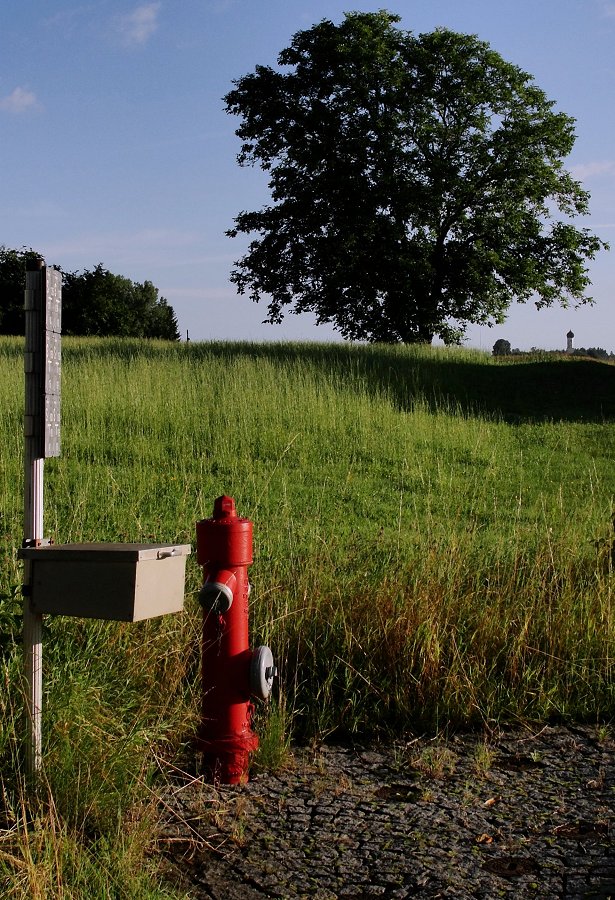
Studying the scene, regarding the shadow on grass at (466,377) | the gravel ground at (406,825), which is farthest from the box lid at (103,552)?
the shadow on grass at (466,377)

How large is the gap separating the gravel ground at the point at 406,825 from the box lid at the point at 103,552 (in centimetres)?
105

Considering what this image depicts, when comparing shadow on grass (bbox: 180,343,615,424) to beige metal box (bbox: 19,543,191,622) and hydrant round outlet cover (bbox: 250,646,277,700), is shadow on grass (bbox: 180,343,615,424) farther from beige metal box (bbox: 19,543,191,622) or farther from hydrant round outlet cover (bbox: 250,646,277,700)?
beige metal box (bbox: 19,543,191,622)

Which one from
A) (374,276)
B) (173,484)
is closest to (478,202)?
(374,276)

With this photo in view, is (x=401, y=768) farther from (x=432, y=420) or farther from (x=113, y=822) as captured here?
(x=432, y=420)

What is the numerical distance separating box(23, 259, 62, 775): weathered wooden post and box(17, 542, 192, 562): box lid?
0.26ft

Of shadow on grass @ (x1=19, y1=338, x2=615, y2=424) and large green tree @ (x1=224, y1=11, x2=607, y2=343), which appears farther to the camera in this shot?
large green tree @ (x1=224, y1=11, x2=607, y2=343)

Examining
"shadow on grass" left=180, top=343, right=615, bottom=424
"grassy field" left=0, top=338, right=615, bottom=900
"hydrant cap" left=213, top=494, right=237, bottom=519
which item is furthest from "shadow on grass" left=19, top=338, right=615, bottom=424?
"hydrant cap" left=213, top=494, right=237, bottom=519

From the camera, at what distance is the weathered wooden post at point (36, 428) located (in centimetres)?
343

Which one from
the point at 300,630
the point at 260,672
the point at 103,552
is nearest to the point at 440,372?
the point at 300,630

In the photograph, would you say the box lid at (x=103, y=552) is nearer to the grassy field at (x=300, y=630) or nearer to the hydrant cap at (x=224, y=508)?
the hydrant cap at (x=224, y=508)

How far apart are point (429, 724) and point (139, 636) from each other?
1.56m

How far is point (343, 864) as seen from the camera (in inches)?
130

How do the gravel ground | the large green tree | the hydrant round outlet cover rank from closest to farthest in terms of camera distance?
the gravel ground
the hydrant round outlet cover
the large green tree

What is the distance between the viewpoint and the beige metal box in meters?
3.22
